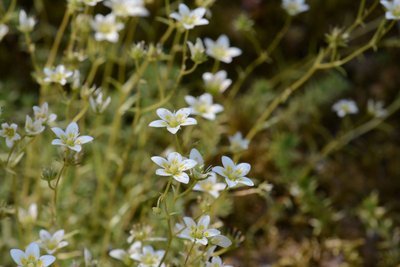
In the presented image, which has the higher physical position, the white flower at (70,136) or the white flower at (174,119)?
the white flower at (174,119)

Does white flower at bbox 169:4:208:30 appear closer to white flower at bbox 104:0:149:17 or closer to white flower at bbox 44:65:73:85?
white flower at bbox 104:0:149:17

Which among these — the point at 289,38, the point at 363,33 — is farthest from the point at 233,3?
the point at 363,33

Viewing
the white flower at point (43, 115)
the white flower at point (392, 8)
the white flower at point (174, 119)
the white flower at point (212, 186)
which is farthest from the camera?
the white flower at point (392, 8)

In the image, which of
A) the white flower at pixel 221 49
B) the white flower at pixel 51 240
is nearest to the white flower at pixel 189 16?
the white flower at pixel 221 49

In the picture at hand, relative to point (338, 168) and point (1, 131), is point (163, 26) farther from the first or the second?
point (1, 131)

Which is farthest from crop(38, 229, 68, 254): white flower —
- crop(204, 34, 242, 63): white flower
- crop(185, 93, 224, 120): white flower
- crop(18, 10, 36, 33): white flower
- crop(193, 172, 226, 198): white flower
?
crop(204, 34, 242, 63): white flower

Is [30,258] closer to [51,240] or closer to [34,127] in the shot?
[51,240]

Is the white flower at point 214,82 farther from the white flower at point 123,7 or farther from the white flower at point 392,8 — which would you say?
the white flower at point 392,8

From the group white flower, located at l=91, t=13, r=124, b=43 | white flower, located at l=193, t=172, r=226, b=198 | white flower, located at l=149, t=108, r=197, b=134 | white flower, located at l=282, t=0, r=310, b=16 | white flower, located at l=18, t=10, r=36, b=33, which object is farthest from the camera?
white flower, located at l=282, t=0, r=310, b=16

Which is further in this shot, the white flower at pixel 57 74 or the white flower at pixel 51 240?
the white flower at pixel 57 74

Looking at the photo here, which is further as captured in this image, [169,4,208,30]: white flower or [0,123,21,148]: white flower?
[169,4,208,30]: white flower

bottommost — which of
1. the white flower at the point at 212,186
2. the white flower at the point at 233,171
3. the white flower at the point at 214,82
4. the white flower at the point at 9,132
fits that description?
the white flower at the point at 212,186
